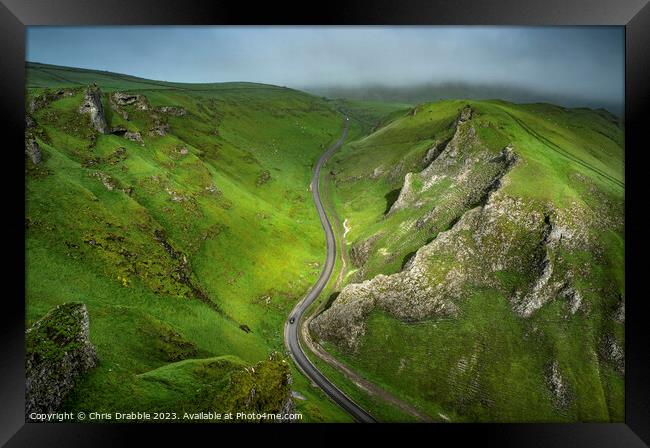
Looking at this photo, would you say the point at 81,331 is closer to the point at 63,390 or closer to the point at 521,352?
the point at 63,390

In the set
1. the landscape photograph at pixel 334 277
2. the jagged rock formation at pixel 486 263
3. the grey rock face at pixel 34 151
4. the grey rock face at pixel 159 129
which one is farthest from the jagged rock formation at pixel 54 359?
the grey rock face at pixel 159 129

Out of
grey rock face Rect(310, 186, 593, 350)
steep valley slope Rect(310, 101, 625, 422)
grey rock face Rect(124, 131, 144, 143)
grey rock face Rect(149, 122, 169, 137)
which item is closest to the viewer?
steep valley slope Rect(310, 101, 625, 422)

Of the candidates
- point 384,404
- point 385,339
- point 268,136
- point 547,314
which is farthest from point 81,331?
point 268,136

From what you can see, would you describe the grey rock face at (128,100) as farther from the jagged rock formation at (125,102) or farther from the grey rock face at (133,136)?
the grey rock face at (133,136)

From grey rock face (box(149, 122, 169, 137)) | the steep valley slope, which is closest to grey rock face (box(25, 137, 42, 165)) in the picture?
grey rock face (box(149, 122, 169, 137))

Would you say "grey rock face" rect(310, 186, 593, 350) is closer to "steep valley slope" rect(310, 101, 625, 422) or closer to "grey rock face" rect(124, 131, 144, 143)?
"steep valley slope" rect(310, 101, 625, 422)

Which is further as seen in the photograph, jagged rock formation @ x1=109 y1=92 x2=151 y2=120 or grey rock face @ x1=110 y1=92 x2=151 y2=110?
grey rock face @ x1=110 y1=92 x2=151 y2=110
